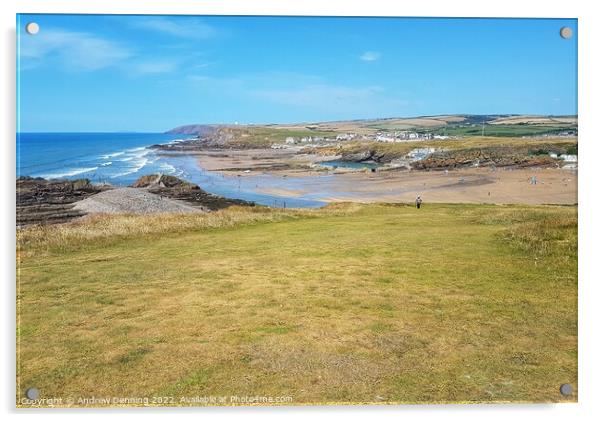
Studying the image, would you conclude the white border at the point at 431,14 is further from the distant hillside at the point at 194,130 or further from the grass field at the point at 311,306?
the distant hillside at the point at 194,130

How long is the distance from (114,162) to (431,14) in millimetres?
3463

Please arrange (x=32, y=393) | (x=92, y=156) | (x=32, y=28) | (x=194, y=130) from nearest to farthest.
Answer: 1. (x=32, y=393)
2. (x=32, y=28)
3. (x=194, y=130)
4. (x=92, y=156)

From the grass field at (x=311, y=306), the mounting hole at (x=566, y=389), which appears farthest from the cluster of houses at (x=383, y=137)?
the mounting hole at (x=566, y=389)

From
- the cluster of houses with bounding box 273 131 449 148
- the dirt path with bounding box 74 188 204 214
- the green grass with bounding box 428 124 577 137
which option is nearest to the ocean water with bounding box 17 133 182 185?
the dirt path with bounding box 74 188 204 214

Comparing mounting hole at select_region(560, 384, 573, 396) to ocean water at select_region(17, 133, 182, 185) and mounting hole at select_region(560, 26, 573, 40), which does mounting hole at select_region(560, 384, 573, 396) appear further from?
ocean water at select_region(17, 133, 182, 185)

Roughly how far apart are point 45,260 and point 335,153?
3.22 meters

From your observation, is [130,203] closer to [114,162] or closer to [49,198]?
[114,162]

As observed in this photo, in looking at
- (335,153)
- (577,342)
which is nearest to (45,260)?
(335,153)

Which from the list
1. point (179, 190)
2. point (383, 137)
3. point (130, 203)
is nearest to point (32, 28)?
point (130, 203)

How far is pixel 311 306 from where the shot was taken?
428 centimetres

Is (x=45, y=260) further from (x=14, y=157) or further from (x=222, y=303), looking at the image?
(x=222, y=303)

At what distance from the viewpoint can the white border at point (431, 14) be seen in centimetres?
400

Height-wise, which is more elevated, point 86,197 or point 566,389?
point 86,197

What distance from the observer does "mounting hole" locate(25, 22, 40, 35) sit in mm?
4184
